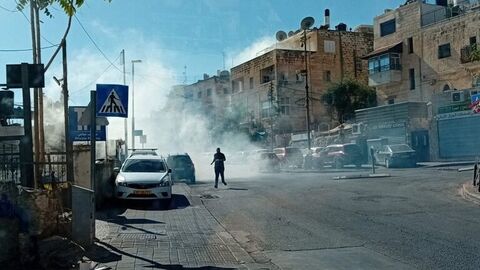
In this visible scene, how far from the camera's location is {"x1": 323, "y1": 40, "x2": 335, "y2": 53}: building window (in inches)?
2566

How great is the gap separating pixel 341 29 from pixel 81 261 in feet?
209

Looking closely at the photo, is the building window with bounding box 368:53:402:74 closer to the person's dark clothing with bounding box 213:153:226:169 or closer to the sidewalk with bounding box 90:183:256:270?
the person's dark clothing with bounding box 213:153:226:169

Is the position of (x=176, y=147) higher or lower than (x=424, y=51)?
lower

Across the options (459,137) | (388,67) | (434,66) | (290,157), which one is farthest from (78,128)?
(388,67)

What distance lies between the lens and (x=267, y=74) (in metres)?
66.9

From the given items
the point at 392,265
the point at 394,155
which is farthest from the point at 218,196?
the point at 394,155

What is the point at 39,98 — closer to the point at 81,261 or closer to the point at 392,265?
the point at 81,261

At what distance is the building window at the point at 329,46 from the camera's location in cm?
6519

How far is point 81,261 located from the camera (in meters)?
7.59

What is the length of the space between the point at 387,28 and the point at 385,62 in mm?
3964

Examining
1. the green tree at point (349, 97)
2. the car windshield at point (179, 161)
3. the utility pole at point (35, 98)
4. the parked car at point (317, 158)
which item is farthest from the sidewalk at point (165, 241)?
the green tree at point (349, 97)

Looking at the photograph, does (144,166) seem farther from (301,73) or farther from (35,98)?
(301,73)

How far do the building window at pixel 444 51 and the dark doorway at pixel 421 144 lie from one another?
6.59 m

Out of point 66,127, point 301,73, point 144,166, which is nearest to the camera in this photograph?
point 66,127
